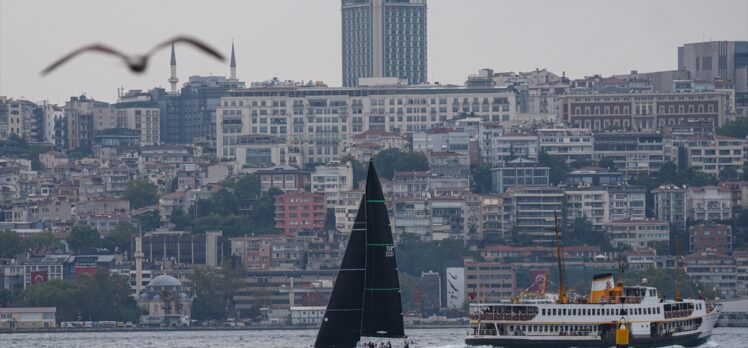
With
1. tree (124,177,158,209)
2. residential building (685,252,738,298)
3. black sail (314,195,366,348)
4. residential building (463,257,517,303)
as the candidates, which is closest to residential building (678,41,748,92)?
tree (124,177,158,209)

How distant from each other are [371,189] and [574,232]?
73.6m

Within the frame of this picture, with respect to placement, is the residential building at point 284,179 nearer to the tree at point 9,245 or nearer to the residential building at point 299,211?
the residential building at point 299,211

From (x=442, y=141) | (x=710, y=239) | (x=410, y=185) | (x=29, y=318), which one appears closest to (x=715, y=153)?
(x=442, y=141)

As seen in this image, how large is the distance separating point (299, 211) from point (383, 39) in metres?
49.2

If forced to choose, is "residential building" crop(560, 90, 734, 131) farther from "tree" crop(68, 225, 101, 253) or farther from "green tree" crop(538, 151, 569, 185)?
"tree" crop(68, 225, 101, 253)

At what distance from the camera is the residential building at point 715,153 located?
154m

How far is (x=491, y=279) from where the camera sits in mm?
121750

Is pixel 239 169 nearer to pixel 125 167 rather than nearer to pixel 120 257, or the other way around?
pixel 125 167

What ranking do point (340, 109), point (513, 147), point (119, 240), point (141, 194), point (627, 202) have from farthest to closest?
point (340, 109), point (513, 147), point (141, 194), point (627, 202), point (119, 240)

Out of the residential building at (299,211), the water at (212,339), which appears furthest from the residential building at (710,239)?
the water at (212,339)

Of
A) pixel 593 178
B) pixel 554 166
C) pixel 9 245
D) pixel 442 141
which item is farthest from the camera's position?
pixel 442 141

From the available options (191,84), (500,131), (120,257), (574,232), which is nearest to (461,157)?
(500,131)

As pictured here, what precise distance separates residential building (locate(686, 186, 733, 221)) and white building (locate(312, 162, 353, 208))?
18569 mm

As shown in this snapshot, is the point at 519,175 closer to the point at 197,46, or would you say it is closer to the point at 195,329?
the point at 195,329
